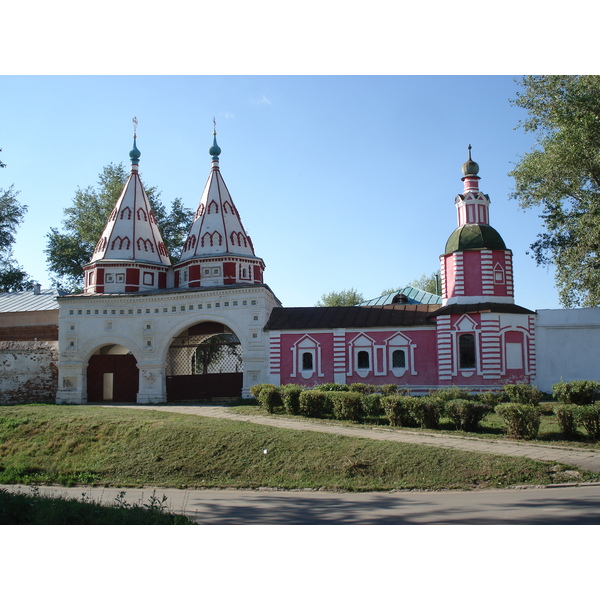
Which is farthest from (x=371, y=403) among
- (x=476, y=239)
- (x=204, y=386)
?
(x=204, y=386)

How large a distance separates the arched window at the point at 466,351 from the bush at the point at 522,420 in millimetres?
9223

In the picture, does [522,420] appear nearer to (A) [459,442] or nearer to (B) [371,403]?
(A) [459,442]

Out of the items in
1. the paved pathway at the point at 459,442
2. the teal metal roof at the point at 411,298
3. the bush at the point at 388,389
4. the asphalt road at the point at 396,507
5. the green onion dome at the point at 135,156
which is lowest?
the asphalt road at the point at 396,507

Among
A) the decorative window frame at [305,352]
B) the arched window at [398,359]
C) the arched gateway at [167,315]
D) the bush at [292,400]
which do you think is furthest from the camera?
the arched gateway at [167,315]

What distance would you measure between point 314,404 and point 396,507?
9.21 meters

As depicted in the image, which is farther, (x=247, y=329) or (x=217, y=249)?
(x=217, y=249)

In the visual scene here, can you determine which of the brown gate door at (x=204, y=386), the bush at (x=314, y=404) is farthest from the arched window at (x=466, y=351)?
the brown gate door at (x=204, y=386)

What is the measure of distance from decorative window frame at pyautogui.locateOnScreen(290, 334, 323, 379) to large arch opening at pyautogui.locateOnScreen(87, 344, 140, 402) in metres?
7.23

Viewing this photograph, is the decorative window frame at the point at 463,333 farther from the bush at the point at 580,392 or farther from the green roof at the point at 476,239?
the bush at the point at 580,392

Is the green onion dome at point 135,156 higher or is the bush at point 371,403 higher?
the green onion dome at point 135,156

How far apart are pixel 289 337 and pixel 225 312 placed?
2974mm

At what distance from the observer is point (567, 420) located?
1406 cm

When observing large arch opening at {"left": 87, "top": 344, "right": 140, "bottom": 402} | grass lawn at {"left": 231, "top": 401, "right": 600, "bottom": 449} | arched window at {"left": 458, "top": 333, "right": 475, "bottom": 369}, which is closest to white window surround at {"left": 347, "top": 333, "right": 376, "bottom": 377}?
arched window at {"left": 458, "top": 333, "right": 475, "bottom": 369}

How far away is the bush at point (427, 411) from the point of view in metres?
15.8
